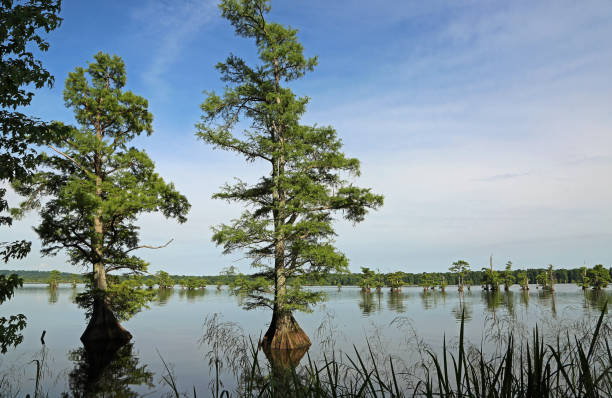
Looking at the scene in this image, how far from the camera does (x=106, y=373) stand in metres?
13.3

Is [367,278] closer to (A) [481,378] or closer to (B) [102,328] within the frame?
(B) [102,328]

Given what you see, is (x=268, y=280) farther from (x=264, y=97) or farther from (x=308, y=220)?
(x=264, y=97)

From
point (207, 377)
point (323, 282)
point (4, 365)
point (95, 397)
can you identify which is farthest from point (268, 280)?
point (4, 365)

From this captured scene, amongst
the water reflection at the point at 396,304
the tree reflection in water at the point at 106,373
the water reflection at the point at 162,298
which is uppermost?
the tree reflection in water at the point at 106,373

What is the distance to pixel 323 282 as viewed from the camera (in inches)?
686

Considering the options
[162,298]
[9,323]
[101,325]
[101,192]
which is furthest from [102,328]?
[162,298]

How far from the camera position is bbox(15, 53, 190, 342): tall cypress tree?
19.6 metres

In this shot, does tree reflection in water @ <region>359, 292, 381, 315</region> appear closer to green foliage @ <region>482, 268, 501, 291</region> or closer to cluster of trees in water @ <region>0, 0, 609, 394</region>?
cluster of trees in water @ <region>0, 0, 609, 394</region>

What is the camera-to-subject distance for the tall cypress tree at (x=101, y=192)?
19.6 m

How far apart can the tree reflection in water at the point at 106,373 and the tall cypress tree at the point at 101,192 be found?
114 inches

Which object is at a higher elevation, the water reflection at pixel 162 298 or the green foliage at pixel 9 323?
the green foliage at pixel 9 323

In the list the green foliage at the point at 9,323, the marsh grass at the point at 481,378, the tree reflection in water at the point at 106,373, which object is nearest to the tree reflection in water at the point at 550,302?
the tree reflection in water at the point at 106,373

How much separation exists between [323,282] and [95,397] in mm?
9669

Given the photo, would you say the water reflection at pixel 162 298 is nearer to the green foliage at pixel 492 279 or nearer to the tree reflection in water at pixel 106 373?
the tree reflection in water at pixel 106 373
